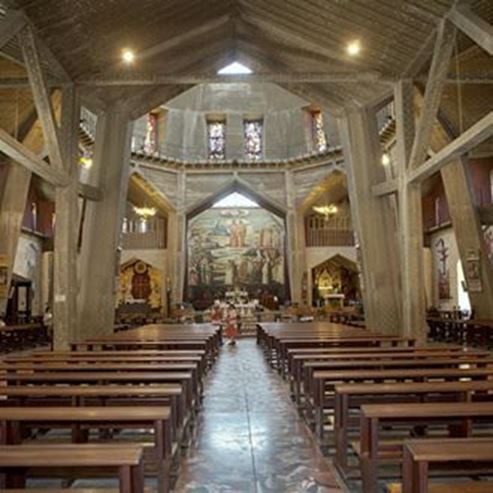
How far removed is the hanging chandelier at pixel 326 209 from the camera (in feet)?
90.0

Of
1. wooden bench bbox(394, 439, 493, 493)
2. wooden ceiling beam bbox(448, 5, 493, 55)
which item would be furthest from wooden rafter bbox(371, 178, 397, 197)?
wooden bench bbox(394, 439, 493, 493)

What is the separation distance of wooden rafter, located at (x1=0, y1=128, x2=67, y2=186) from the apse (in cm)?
1867

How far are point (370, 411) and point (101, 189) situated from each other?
1229cm

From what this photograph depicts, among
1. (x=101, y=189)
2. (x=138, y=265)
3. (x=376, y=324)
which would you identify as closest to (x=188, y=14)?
(x=101, y=189)

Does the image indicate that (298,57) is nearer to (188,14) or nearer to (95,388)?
(188,14)

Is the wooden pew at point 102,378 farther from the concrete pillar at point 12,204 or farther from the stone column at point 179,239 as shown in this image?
the stone column at point 179,239

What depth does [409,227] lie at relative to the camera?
12.5m

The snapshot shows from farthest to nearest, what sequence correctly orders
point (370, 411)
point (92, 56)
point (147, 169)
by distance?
point (147, 169)
point (92, 56)
point (370, 411)

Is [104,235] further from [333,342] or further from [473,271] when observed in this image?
[473,271]

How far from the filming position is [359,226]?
1499 cm

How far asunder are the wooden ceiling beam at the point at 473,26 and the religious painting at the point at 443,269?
14.3 m

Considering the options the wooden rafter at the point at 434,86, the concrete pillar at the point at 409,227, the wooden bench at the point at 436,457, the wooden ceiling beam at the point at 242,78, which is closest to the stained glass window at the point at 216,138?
the wooden ceiling beam at the point at 242,78

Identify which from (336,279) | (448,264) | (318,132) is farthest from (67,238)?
(336,279)

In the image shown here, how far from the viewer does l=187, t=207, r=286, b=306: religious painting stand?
30906mm
